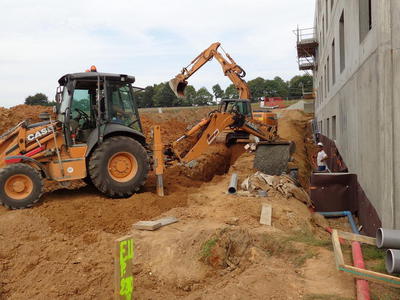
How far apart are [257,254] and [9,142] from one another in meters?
5.66

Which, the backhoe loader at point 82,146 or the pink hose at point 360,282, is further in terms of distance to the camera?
the backhoe loader at point 82,146

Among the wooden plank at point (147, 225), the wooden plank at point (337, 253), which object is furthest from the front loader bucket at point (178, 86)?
the wooden plank at point (337, 253)

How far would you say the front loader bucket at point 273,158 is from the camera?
10727mm

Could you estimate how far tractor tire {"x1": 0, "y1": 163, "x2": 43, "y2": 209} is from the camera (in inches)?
276

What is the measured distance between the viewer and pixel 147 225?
648 cm

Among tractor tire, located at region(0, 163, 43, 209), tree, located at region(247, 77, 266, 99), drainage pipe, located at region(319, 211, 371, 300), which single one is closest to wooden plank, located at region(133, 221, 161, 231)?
tractor tire, located at region(0, 163, 43, 209)

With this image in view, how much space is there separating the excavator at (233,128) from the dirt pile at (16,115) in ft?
20.6

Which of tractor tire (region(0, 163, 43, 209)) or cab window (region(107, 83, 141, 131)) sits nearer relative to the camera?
tractor tire (region(0, 163, 43, 209))

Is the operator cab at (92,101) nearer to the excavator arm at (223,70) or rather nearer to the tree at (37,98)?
the excavator arm at (223,70)

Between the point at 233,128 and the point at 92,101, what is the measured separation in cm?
623

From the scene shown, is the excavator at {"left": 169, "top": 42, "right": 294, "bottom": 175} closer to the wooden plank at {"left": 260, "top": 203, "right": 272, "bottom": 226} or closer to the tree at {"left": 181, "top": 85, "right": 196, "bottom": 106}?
the wooden plank at {"left": 260, "top": 203, "right": 272, "bottom": 226}

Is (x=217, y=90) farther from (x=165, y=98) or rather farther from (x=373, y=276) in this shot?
(x=373, y=276)

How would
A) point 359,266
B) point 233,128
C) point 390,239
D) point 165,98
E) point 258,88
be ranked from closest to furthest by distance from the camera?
point 390,239 < point 359,266 < point 233,128 < point 165,98 < point 258,88

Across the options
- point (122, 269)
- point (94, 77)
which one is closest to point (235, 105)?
point (94, 77)
